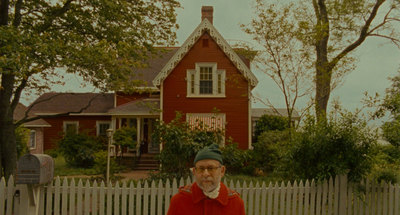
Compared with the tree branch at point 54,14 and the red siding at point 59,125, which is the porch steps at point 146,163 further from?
the tree branch at point 54,14

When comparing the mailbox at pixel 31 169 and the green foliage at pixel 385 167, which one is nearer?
the mailbox at pixel 31 169

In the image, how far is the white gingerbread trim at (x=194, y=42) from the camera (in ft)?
62.3

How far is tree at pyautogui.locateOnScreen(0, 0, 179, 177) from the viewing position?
10.1 metres

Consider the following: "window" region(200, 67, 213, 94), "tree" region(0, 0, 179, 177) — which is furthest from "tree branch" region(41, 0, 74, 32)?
"window" region(200, 67, 213, 94)

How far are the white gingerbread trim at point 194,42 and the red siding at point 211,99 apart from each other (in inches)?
12.2

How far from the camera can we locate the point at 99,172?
14.2 m

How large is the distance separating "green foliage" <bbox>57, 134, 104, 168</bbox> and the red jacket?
17.5 metres

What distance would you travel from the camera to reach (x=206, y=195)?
3.16 metres

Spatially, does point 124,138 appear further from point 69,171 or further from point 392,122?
point 392,122

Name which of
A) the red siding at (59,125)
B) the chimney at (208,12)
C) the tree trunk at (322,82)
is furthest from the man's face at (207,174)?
the red siding at (59,125)

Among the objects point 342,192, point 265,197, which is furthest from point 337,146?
point 265,197

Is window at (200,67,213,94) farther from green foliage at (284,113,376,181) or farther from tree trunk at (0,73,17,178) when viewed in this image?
green foliage at (284,113,376,181)

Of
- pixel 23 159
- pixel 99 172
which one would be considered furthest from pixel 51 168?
pixel 99 172

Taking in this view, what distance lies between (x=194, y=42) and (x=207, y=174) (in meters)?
16.6
